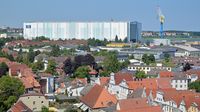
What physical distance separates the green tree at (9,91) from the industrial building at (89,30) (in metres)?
54.9

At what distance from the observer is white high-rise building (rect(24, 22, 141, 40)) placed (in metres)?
75.7

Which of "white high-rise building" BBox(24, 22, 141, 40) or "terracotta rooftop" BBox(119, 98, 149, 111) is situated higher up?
"white high-rise building" BBox(24, 22, 141, 40)

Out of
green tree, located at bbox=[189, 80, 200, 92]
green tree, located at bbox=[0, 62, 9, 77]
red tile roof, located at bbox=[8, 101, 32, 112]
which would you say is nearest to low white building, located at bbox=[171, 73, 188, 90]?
green tree, located at bbox=[189, 80, 200, 92]

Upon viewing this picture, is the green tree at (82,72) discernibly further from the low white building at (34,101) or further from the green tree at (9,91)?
the low white building at (34,101)

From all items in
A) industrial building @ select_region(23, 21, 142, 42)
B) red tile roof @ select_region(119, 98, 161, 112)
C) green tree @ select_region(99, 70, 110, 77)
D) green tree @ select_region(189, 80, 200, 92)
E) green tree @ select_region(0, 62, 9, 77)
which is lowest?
green tree @ select_region(99, 70, 110, 77)

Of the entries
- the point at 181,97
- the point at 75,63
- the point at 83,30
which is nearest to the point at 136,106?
the point at 181,97

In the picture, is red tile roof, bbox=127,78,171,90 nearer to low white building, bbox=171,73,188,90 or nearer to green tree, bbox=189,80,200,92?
green tree, bbox=189,80,200,92

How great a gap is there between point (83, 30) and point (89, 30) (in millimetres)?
1174

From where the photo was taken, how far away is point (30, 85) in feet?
72.8

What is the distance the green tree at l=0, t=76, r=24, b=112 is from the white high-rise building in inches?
2162

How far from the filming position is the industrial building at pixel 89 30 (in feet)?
248

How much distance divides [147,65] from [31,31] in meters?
49.8

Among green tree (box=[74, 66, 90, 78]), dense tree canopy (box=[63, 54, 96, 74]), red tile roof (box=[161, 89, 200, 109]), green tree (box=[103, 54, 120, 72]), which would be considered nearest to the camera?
red tile roof (box=[161, 89, 200, 109])

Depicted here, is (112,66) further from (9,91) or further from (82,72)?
(9,91)
